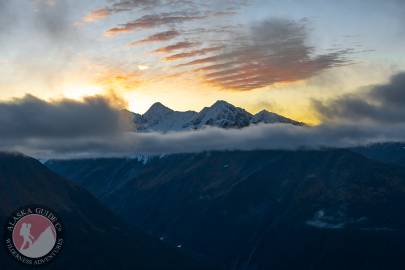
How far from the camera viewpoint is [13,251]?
163875mm

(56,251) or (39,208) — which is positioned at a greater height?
(39,208)

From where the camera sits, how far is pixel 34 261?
165375 mm

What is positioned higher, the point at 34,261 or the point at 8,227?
the point at 8,227

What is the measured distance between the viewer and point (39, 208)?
165 m

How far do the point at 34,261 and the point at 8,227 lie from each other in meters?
12.0

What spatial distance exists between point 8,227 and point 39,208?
9.39 metres

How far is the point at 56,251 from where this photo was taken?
16788 cm

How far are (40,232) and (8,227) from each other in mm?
8941

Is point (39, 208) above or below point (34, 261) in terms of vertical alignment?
above

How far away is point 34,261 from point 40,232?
314 inches

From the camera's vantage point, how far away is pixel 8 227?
16200 centimetres

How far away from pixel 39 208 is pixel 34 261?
578 inches

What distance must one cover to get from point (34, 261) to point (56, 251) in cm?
639
